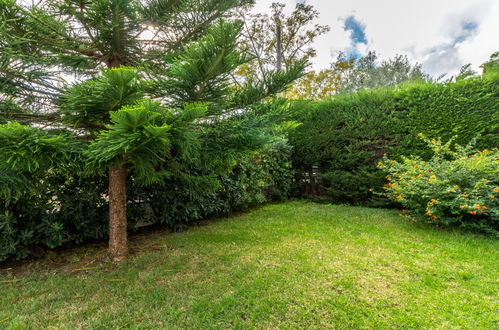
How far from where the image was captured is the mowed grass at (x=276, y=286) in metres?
1.63

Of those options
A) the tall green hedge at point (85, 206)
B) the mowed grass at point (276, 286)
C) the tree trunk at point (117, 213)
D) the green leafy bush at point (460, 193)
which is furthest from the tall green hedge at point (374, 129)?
the tree trunk at point (117, 213)

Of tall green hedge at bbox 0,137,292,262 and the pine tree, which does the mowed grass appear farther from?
the pine tree

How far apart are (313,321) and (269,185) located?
4429mm

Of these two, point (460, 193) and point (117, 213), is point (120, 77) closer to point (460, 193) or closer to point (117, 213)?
point (117, 213)

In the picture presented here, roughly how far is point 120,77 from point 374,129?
563 cm

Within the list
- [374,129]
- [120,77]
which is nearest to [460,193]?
[374,129]

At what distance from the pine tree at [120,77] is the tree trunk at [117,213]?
0.04 feet

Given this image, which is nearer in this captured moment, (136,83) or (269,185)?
(136,83)

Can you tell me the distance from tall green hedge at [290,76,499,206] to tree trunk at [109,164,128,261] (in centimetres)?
345

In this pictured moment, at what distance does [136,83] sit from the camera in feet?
5.11

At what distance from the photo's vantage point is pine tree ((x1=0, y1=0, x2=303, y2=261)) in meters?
1.44

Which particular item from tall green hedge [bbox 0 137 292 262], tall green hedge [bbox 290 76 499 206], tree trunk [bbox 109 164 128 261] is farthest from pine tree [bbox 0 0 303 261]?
tall green hedge [bbox 290 76 499 206]

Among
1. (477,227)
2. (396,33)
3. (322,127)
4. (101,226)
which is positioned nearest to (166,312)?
(101,226)

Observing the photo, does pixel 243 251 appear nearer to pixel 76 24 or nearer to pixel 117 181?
pixel 117 181
